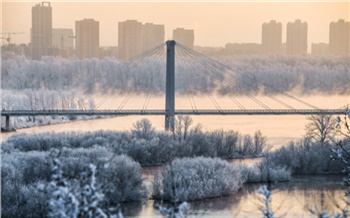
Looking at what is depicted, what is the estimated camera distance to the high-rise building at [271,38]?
1366 inches

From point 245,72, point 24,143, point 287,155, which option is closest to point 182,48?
point 245,72

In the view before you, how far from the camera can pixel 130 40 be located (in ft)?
121

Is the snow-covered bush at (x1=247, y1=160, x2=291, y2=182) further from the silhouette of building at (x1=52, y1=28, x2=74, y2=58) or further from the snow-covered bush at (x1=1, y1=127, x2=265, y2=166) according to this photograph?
the silhouette of building at (x1=52, y1=28, x2=74, y2=58)

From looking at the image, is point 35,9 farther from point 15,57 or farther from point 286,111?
point 286,111

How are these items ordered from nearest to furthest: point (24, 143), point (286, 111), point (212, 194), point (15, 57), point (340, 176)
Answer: point (212, 194)
point (340, 176)
point (24, 143)
point (286, 111)
point (15, 57)

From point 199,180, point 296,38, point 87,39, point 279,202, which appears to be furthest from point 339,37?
point 279,202

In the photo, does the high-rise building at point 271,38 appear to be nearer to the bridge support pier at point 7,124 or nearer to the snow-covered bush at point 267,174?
the bridge support pier at point 7,124

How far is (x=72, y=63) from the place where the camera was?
34062mm

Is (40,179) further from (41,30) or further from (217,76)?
(41,30)

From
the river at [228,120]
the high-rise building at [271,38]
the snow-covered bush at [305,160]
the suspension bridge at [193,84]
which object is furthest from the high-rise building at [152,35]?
the snow-covered bush at [305,160]

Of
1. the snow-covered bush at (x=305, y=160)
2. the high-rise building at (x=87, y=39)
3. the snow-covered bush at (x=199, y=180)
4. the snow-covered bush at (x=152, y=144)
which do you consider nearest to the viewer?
the snow-covered bush at (x=199, y=180)

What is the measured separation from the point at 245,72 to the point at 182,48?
3.08 meters

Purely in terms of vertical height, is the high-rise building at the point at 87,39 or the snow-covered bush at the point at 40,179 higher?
the high-rise building at the point at 87,39

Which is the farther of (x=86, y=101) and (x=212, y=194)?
(x=86, y=101)
